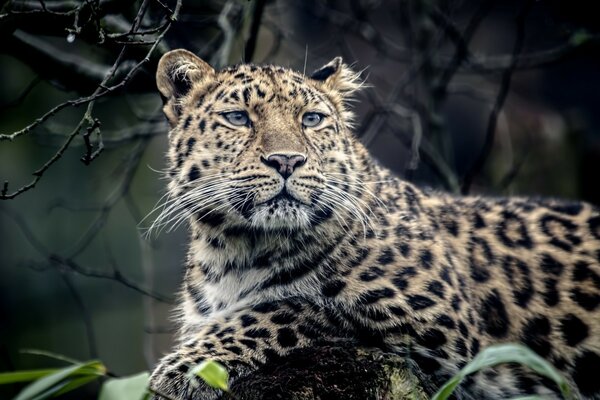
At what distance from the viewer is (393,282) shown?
4977 mm

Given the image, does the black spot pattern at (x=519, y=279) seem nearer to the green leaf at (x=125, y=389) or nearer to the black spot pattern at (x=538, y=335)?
the black spot pattern at (x=538, y=335)

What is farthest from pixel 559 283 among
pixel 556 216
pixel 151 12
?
pixel 151 12

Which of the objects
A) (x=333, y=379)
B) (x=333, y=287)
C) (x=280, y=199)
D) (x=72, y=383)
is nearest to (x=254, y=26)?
(x=280, y=199)

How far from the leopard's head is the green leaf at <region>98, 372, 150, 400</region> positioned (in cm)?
187

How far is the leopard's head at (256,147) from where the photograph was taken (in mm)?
4805

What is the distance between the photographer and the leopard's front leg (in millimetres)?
4340

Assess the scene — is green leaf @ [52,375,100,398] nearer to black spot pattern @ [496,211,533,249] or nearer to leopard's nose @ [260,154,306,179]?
leopard's nose @ [260,154,306,179]

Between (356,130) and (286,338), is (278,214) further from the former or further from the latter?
(356,130)

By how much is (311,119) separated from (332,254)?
820mm

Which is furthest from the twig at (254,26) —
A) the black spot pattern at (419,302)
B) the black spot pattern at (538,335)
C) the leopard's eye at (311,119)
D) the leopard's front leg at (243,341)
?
the black spot pattern at (538,335)

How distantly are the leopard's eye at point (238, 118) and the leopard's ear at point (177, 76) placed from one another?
0.35 meters

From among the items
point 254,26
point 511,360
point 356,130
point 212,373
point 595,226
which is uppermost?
point 356,130

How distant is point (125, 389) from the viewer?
297 cm

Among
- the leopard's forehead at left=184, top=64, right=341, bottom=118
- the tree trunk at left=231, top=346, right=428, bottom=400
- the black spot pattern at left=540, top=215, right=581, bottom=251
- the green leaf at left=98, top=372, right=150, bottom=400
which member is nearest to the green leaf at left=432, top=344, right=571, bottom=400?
the tree trunk at left=231, top=346, right=428, bottom=400
